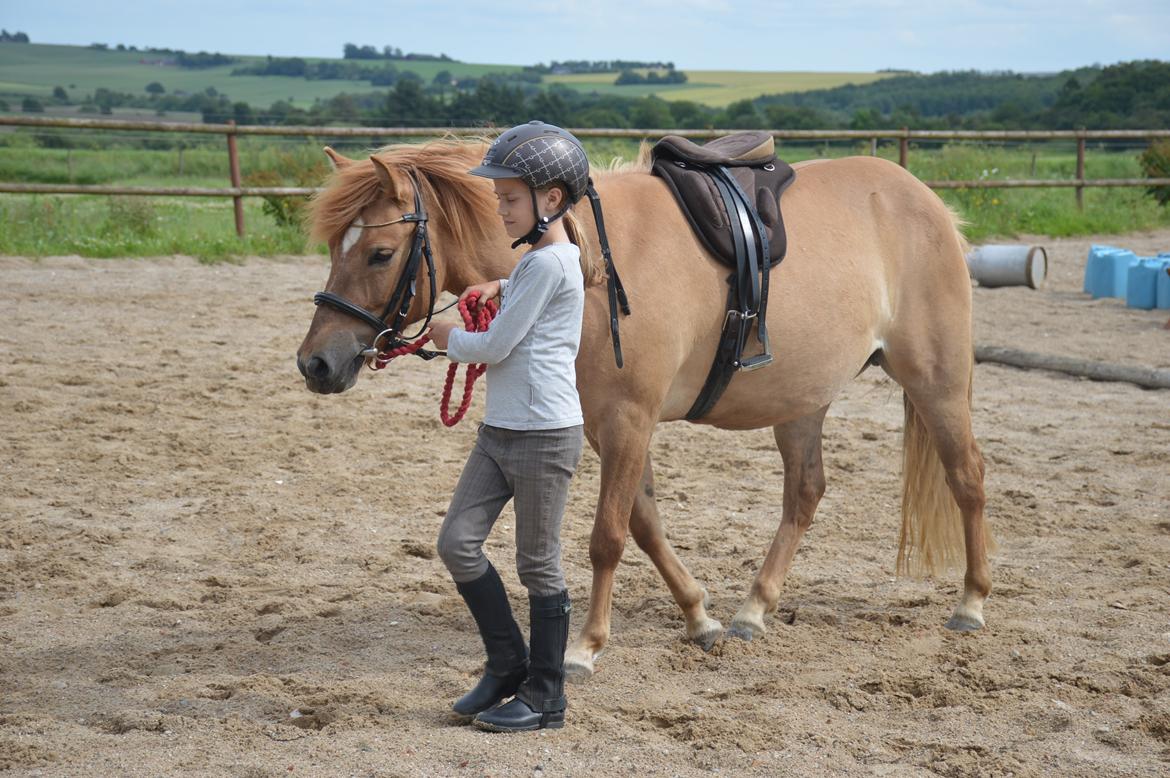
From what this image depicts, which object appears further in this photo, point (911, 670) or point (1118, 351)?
point (1118, 351)

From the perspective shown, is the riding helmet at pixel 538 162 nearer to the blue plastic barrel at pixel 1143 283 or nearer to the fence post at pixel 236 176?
the blue plastic barrel at pixel 1143 283

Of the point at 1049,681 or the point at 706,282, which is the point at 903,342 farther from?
the point at 1049,681

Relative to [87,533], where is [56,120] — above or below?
above

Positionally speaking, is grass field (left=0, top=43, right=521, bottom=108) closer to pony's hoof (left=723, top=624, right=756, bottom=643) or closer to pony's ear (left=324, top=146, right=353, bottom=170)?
pony's ear (left=324, top=146, right=353, bottom=170)

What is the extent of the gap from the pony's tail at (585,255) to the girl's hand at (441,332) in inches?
16.7

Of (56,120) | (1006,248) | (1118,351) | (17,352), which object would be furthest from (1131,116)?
(17,352)

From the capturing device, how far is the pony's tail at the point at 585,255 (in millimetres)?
3107

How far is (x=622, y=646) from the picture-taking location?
3.90 meters

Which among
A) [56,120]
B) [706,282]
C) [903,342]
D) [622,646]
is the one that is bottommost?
[622,646]

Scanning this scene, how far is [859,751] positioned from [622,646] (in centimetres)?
105

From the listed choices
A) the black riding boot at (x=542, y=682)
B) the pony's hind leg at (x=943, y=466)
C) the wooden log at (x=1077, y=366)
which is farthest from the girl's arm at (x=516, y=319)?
the wooden log at (x=1077, y=366)

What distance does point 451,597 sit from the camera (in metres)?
4.32

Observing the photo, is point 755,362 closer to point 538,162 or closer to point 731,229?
point 731,229

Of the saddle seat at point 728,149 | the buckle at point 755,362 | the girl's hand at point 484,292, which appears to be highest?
the saddle seat at point 728,149
